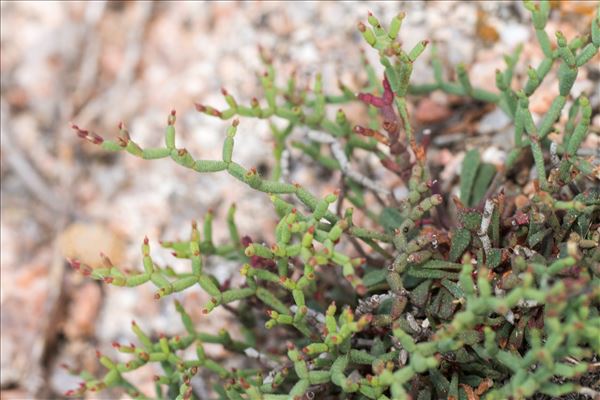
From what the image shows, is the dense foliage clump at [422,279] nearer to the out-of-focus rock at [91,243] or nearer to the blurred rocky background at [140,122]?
the blurred rocky background at [140,122]

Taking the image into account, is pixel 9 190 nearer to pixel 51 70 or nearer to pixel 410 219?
pixel 51 70

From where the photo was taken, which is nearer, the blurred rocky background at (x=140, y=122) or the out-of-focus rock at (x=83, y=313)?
the blurred rocky background at (x=140, y=122)

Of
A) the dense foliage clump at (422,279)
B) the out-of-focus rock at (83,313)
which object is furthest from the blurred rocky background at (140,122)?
the dense foliage clump at (422,279)

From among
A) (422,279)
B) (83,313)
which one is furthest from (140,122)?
(422,279)

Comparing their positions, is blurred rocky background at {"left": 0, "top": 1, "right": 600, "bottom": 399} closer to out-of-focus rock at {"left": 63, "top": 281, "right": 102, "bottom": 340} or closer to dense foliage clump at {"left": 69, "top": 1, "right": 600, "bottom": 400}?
out-of-focus rock at {"left": 63, "top": 281, "right": 102, "bottom": 340}

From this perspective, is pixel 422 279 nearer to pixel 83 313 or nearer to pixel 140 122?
pixel 83 313

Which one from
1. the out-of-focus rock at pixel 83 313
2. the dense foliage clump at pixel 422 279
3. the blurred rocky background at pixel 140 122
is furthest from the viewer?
the out-of-focus rock at pixel 83 313
